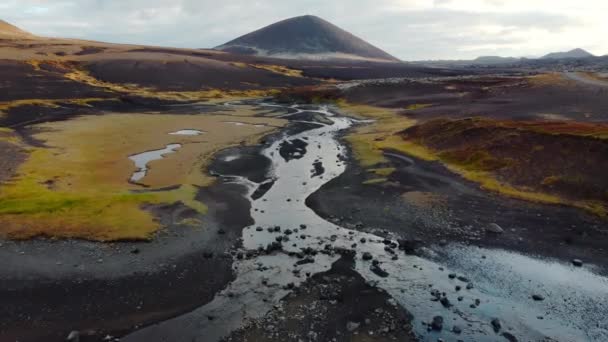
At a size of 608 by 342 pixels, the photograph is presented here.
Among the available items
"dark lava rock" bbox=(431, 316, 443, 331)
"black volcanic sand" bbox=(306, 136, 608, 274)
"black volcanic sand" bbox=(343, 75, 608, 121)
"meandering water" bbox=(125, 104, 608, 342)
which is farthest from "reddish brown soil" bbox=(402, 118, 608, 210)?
"dark lava rock" bbox=(431, 316, 443, 331)

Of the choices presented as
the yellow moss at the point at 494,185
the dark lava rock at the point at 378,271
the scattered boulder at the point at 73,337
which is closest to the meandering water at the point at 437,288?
the dark lava rock at the point at 378,271

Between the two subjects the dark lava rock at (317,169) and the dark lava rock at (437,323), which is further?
the dark lava rock at (317,169)

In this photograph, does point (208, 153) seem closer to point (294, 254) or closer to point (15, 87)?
point (294, 254)

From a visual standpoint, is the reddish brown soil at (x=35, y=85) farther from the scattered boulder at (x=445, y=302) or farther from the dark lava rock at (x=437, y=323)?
the dark lava rock at (x=437, y=323)

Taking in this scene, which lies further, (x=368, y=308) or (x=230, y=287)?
(x=230, y=287)

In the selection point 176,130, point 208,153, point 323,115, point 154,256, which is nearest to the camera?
point 154,256

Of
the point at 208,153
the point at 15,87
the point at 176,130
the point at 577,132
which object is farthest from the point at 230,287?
the point at 15,87

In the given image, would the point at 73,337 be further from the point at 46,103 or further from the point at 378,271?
the point at 46,103
